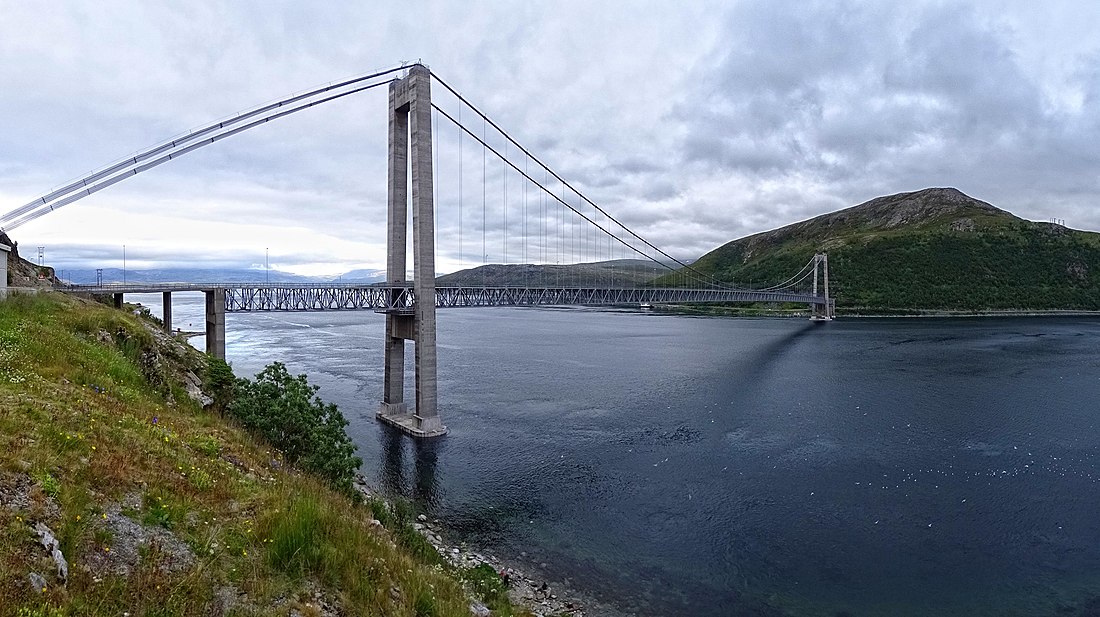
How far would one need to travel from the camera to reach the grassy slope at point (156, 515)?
490cm

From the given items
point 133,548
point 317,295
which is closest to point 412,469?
point 317,295

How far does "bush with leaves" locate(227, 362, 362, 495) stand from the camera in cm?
1384

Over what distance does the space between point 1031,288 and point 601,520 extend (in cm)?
11849

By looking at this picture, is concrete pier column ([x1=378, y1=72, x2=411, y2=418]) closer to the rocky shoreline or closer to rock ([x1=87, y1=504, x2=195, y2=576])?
the rocky shoreline

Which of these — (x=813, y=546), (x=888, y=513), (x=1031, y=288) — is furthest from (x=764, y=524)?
(x=1031, y=288)

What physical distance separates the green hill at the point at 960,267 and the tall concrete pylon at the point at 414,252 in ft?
306

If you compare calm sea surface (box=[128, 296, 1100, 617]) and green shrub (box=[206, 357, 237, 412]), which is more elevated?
green shrub (box=[206, 357, 237, 412])

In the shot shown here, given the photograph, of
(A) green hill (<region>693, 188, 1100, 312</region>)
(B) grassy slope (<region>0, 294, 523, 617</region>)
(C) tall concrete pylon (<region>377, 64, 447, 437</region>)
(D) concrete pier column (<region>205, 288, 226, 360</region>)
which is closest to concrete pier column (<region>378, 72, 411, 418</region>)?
(C) tall concrete pylon (<region>377, 64, 447, 437</region>)

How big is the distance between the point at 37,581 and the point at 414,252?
21182 mm

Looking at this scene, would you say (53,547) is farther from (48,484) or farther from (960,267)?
(960,267)

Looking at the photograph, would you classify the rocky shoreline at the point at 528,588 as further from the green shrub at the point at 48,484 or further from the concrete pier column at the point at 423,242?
the concrete pier column at the point at 423,242

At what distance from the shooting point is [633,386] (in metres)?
38.4

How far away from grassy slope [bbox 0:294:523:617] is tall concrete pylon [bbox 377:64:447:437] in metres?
14.7

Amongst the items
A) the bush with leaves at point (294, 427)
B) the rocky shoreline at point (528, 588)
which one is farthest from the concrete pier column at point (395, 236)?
the rocky shoreline at point (528, 588)
